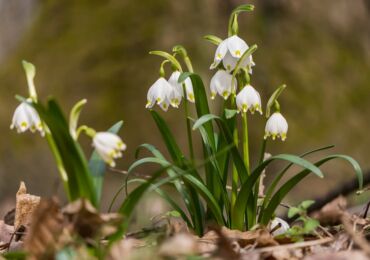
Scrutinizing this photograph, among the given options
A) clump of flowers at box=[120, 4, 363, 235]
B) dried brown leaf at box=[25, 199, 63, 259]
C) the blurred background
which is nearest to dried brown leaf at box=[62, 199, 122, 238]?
dried brown leaf at box=[25, 199, 63, 259]

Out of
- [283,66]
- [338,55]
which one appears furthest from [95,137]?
[338,55]

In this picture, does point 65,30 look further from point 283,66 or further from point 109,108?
point 283,66

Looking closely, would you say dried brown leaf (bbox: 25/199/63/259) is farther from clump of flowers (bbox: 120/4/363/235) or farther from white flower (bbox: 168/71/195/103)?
white flower (bbox: 168/71/195/103)

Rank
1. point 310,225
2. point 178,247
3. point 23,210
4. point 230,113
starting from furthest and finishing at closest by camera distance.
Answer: point 23,210, point 230,113, point 310,225, point 178,247

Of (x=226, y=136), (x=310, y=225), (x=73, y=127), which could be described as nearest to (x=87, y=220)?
(x=73, y=127)

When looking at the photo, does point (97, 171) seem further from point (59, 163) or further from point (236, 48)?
point (236, 48)

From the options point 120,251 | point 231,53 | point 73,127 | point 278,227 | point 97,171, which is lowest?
point 278,227
